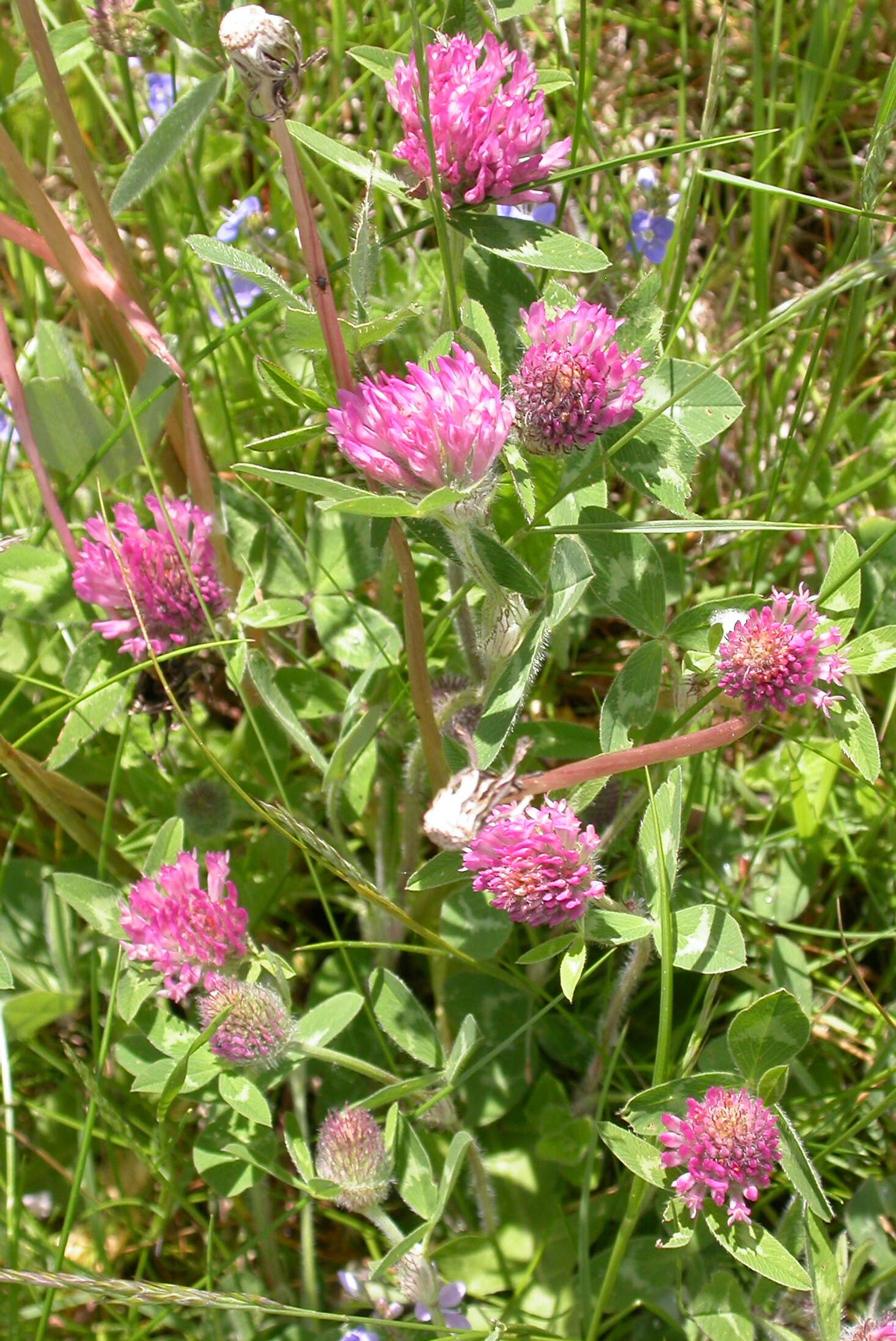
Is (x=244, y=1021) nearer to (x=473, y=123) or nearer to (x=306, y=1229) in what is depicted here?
(x=306, y=1229)

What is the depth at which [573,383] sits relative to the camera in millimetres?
1735

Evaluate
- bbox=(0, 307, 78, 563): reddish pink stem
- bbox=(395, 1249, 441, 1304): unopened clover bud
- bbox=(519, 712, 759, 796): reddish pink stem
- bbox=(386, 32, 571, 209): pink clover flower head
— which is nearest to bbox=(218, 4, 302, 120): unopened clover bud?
bbox=(386, 32, 571, 209): pink clover flower head

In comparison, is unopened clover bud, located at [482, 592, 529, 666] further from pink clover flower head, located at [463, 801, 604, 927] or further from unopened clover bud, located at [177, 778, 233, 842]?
unopened clover bud, located at [177, 778, 233, 842]

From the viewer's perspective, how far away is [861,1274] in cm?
226

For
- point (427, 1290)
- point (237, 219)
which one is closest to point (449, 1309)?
point (427, 1290)

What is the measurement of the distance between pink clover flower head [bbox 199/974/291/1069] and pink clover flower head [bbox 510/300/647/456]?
3.19 ft

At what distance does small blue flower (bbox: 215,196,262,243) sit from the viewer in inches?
107

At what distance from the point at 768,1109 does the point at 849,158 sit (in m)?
2.72

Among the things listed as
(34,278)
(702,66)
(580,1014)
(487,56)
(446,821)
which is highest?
(487,56)

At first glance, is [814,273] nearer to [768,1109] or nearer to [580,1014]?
[580,1014]

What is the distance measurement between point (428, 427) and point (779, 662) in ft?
1.99

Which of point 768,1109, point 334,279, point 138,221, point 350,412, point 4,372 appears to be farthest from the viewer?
point 138,221

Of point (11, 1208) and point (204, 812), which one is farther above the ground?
point (204, 812)

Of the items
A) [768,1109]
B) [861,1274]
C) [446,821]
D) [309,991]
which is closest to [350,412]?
[446,821]
